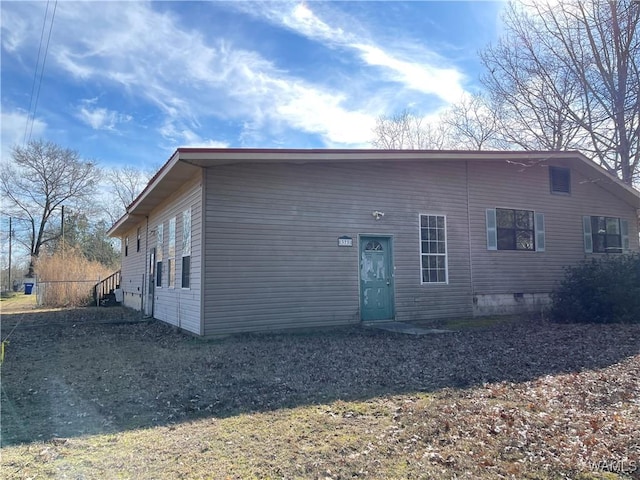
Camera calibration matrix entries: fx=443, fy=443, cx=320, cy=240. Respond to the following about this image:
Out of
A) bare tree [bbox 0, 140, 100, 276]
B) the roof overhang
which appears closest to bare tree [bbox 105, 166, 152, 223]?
bare tree [bbox 0, 140, 100, 276]

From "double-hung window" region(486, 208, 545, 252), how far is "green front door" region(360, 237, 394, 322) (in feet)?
10.4

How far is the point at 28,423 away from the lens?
4.32 metres

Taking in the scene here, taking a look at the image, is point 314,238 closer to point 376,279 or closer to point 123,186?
point 376,279

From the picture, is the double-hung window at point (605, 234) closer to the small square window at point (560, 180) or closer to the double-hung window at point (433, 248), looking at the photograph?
the small square window at point (560, 180)

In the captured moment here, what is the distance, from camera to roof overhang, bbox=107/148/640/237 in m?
8.21

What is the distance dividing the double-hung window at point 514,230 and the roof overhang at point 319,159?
4.60 ft

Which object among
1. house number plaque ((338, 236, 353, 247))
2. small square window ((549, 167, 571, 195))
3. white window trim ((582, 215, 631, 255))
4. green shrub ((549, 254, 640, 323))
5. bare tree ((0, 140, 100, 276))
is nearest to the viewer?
house number plaque ((338, 236, 353, 247))

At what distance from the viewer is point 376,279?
33.3ft

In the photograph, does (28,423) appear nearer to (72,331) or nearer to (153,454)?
(153,454)

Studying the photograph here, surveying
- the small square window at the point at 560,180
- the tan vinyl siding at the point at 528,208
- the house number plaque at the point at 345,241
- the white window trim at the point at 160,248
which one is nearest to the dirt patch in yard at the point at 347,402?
the house number plaque at the point at 345,241

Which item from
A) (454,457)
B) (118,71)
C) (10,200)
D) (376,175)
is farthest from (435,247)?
(10,200)

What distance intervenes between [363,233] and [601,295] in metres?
5.57

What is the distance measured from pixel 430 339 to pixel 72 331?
863 centimetres

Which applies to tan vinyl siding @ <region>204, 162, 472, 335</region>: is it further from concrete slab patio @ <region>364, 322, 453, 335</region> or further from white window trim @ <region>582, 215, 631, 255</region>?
white window trim @ <region>582, 215, 631, 255</region>
